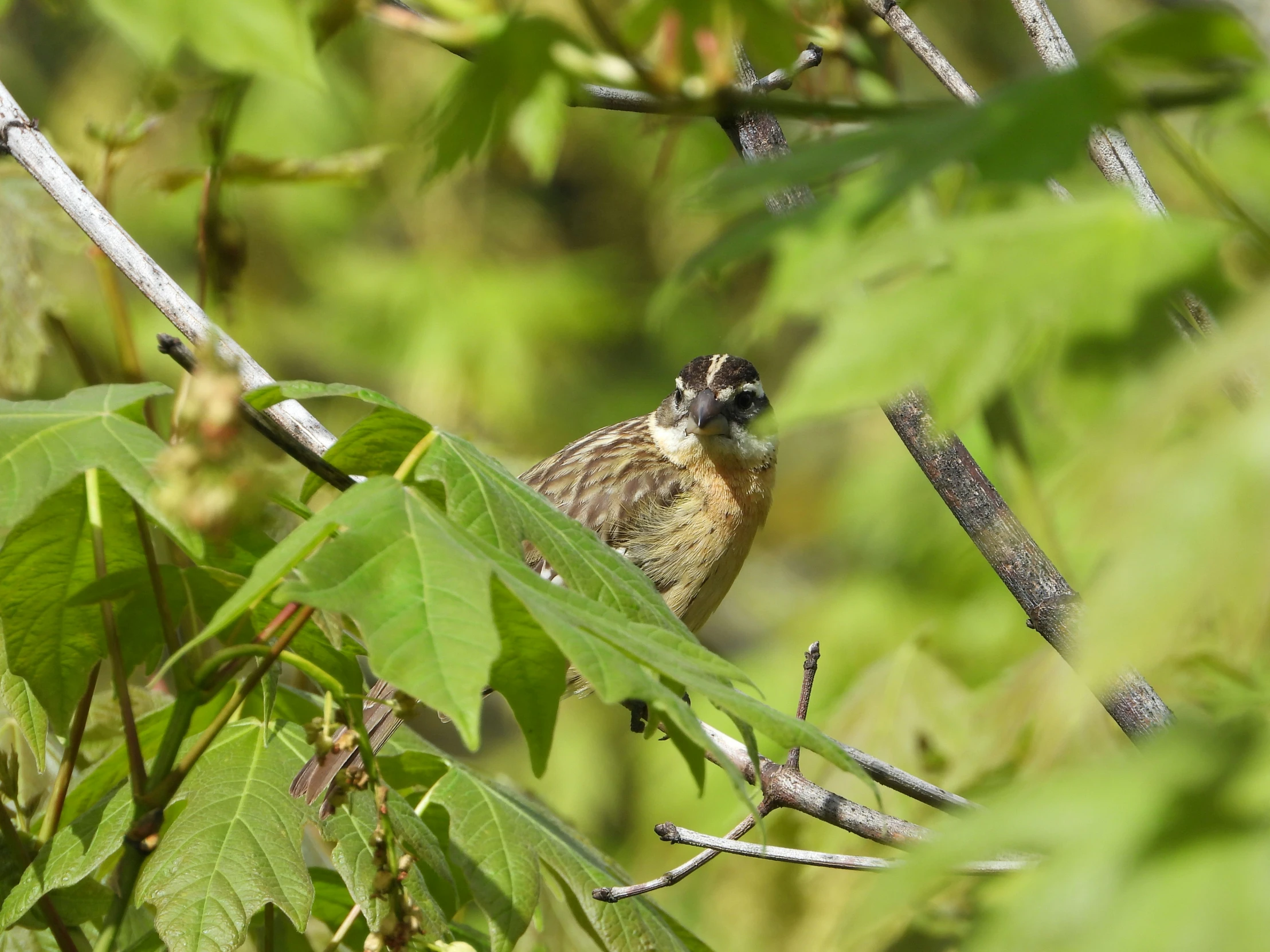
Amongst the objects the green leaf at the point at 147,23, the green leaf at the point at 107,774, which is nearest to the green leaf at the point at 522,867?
the green leaf at the point at 107,774

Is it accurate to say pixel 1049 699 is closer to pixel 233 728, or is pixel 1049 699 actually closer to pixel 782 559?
pixel 233 728

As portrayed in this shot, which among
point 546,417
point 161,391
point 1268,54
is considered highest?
point 1268,54

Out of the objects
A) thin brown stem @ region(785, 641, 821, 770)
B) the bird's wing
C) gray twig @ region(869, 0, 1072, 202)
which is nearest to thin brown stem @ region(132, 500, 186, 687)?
thin brown stem @ region(785, 641, 821, 770)

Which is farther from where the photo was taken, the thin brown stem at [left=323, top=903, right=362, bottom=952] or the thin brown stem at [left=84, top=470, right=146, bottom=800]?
the thin brown stem at [left=323, top=903, right=362, bottom=952]

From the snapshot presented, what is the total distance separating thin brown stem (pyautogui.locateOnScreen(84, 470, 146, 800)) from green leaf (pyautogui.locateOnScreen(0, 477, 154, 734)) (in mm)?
26

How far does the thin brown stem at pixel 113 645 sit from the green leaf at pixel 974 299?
117cm

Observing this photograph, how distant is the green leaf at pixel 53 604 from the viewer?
1.90m

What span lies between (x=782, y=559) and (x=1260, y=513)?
12851 millimetres

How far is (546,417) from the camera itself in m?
12.0

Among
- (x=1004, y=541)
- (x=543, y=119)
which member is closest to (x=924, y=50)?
(x=1004, y=541)

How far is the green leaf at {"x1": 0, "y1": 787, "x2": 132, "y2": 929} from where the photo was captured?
5.92 feet

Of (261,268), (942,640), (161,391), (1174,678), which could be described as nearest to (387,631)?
(161,391)

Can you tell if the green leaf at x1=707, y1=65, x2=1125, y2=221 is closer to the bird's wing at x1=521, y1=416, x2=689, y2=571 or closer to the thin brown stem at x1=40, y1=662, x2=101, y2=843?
the thin brown stem at x1=40, y1=662, x2=101, y2=843

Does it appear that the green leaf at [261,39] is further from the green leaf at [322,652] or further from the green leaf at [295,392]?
the green leaf at [322,652]
